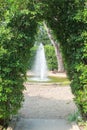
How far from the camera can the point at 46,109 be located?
11.1 m

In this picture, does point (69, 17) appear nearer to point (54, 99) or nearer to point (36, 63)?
point (54, 99)

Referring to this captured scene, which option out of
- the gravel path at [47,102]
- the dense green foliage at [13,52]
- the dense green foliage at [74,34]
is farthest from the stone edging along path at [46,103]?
the dense green foliage at [74,34]

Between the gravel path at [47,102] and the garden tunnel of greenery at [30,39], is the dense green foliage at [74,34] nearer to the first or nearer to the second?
the garden tunnel of greenery at [30,39]

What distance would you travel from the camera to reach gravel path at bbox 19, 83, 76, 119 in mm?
10328

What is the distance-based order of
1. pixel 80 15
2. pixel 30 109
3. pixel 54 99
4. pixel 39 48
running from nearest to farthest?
pixel 80 15 → pixel 30 109 → pixel 54 99 → pixel 39 48

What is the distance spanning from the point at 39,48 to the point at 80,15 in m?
21.5

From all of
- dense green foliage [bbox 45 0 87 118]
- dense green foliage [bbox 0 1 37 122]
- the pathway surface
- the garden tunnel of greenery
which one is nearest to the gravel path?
the pathway surface

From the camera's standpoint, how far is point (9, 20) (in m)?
7.68

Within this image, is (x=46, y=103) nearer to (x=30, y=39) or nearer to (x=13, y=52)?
(x=30, y=39)

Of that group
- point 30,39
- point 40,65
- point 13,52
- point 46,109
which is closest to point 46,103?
point 46,109

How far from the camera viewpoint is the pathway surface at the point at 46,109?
28.1 ft

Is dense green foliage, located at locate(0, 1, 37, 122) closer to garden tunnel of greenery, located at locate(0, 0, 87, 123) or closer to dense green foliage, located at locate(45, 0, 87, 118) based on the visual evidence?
garden tunnel of greenery, located at locate(0, 0, 87, 123)

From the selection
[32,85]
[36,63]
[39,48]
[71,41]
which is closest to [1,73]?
[71,41]

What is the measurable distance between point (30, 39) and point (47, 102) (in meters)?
5.02
